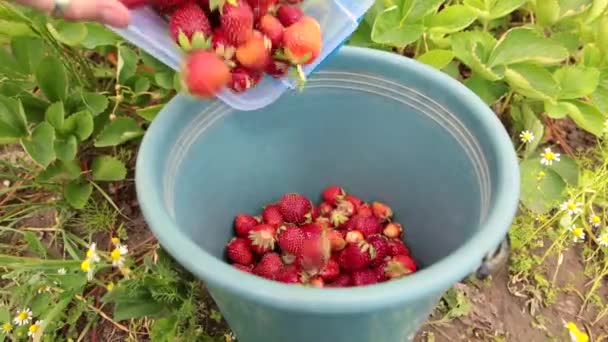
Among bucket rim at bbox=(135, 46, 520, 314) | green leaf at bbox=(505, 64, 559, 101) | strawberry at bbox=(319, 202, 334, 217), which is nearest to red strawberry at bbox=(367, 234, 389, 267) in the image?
strawberry at bbox=(319, 202, 334, 217)

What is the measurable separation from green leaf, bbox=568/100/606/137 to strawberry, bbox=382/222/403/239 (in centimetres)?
42

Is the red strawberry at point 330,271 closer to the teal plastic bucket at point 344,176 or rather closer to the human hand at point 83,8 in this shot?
the teal plastic bucket at point 344,176

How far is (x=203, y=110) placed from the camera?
0.98m

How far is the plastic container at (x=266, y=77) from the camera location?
873 mm

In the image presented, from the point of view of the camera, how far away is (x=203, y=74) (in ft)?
2.53

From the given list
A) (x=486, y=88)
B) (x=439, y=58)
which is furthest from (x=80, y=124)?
(x=486, y=88)

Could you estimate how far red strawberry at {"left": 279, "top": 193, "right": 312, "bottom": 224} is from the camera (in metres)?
1.14

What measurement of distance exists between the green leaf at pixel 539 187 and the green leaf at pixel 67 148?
2.81ft

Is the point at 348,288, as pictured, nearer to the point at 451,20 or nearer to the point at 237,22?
the point at 237,22

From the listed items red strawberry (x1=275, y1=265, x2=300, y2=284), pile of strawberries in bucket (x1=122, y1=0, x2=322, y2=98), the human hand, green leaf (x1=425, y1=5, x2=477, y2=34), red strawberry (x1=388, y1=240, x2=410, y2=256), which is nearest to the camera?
the human hand

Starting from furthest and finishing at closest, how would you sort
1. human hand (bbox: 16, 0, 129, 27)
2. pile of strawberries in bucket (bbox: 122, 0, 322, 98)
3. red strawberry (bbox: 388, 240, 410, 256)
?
1. red strawberry (bbox: 388, 240, 410, 256)
2. pile of strawberries in bucket (bbox: 122, 0, 322, 98)
3. human hand (bbox: 16, 0, 129, 27)

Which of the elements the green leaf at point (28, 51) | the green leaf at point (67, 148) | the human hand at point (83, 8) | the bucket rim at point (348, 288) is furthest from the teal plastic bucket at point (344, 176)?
the green leaf at point (28, 51)

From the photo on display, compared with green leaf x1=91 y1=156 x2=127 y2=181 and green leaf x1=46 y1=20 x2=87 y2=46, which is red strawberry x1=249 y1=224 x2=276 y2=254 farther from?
green leaf x1=46 y1=20 x2=87 y2=46

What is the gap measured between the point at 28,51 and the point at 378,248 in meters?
0.76
